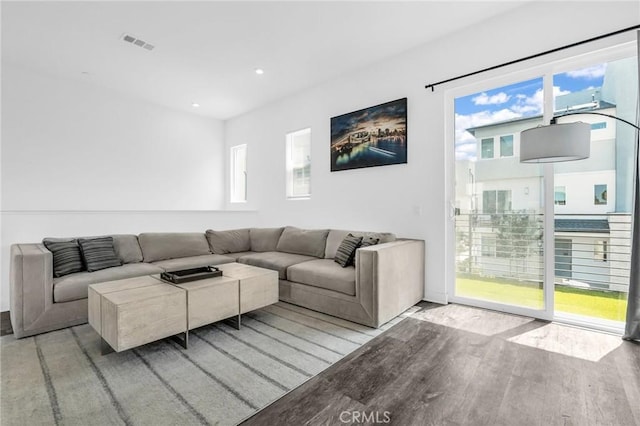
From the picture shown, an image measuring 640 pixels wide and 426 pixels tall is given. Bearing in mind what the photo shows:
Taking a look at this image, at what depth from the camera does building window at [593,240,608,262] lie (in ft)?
8.41

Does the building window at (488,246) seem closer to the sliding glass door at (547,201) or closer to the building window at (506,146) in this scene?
the sliding glass door at (547,201)

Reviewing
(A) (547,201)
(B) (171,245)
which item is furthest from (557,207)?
(B) (171,245)

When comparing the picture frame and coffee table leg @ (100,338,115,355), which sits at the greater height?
the picture frame

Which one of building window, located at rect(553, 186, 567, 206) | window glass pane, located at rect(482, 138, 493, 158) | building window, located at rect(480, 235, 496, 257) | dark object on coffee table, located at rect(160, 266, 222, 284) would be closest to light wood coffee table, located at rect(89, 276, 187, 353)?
dark object on coffee table, located at rect(160, 266, 222, 284)

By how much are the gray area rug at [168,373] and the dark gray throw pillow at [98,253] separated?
647 millimetres

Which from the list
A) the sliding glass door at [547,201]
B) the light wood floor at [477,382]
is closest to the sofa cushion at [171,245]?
the light wood floor at [477,382]

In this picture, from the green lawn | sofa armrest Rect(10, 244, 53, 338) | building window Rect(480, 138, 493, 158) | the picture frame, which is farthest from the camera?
the picture frame

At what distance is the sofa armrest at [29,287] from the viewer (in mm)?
2434

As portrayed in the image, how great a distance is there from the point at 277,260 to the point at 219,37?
2607 millimetres

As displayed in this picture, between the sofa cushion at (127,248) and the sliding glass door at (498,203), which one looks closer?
the sliding glass door at (498,203)

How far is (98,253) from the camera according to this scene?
3109 millimetres

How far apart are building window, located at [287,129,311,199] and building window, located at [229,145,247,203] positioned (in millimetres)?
1482

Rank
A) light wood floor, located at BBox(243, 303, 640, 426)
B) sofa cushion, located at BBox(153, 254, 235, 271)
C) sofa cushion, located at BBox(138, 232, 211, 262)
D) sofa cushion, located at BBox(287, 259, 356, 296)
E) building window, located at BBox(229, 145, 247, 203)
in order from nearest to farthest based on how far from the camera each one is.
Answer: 1. light wood floor, located at BBox(243, 303, 640, 426)
2. sofa cushion, located at BBox(287, 259, 356, 296)
3. sofa cushion, located at BBox(153, 254, 235, 271)
4. sofa cushion, located at BBox(138, 232, 211, 262)
5. building window, located at BBox(229, 145, 247, 203)

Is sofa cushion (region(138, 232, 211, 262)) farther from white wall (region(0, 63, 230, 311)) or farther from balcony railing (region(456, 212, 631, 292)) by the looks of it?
balcony railing (region(456, 212, 631, 292))
